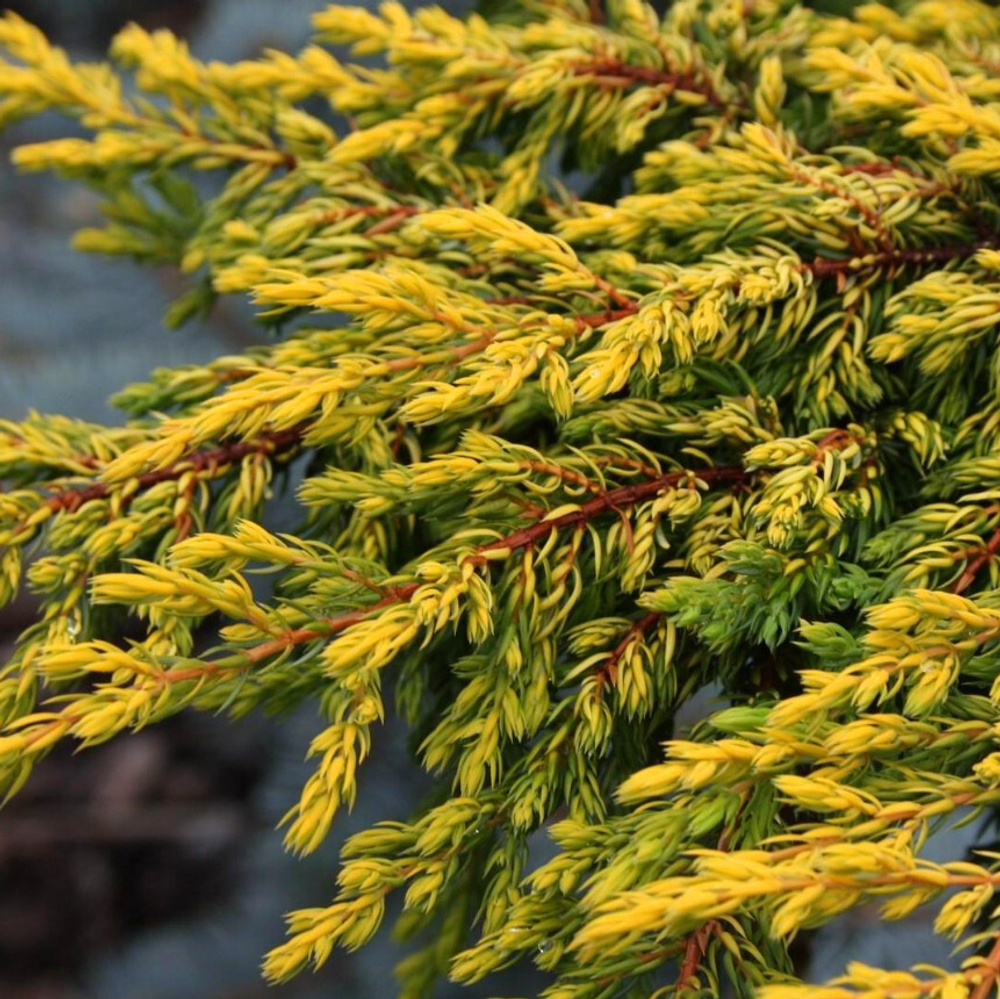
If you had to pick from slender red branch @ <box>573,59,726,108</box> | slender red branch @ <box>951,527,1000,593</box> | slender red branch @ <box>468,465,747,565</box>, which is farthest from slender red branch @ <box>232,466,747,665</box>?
slender red branch @ <box>573,59,726,108</box>

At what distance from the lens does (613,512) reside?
0.89 metres

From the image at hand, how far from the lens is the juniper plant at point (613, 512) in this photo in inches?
28.8

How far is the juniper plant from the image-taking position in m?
0.73

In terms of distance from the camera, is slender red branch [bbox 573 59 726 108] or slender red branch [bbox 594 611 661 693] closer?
slender red branch [bbox 594 611 661 693]

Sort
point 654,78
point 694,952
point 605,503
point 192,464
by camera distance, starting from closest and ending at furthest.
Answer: point 694,952
point 605,503
point 192,464
point 654,78

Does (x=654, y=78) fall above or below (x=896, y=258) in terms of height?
above

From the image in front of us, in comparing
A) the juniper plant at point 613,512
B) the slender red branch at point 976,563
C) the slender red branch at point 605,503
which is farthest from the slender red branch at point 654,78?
the slender red branch at point 976,563

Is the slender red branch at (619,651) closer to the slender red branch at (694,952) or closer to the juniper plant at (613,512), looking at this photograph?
the juniper plant at (613,512)

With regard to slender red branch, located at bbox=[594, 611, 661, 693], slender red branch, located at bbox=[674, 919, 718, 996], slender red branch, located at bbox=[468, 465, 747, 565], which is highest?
slender red branch, located at bbox=[468, 465, 747, 565]

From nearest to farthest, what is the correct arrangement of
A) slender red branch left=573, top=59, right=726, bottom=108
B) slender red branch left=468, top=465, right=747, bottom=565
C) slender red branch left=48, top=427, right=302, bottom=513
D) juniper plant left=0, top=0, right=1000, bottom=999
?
juniper plant left=0, top=0, right=1000, bottom=999
slender red branch left=468, top=465, right=747, bottom=565
slender red branch left=48, top=427, right=302, bottom=513
slender red branch left=573, top=59, right=726, bottom=108

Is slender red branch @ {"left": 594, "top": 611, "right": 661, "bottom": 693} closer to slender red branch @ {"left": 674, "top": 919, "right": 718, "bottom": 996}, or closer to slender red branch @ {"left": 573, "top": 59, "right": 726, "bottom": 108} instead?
slender red branch @ {"left": 674, "top": 919, "right": 718, "bottom": 996}

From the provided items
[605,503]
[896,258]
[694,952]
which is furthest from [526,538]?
[896,258]

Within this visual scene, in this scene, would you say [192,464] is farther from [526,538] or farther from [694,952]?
[694,952]

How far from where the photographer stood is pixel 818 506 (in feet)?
2.65
